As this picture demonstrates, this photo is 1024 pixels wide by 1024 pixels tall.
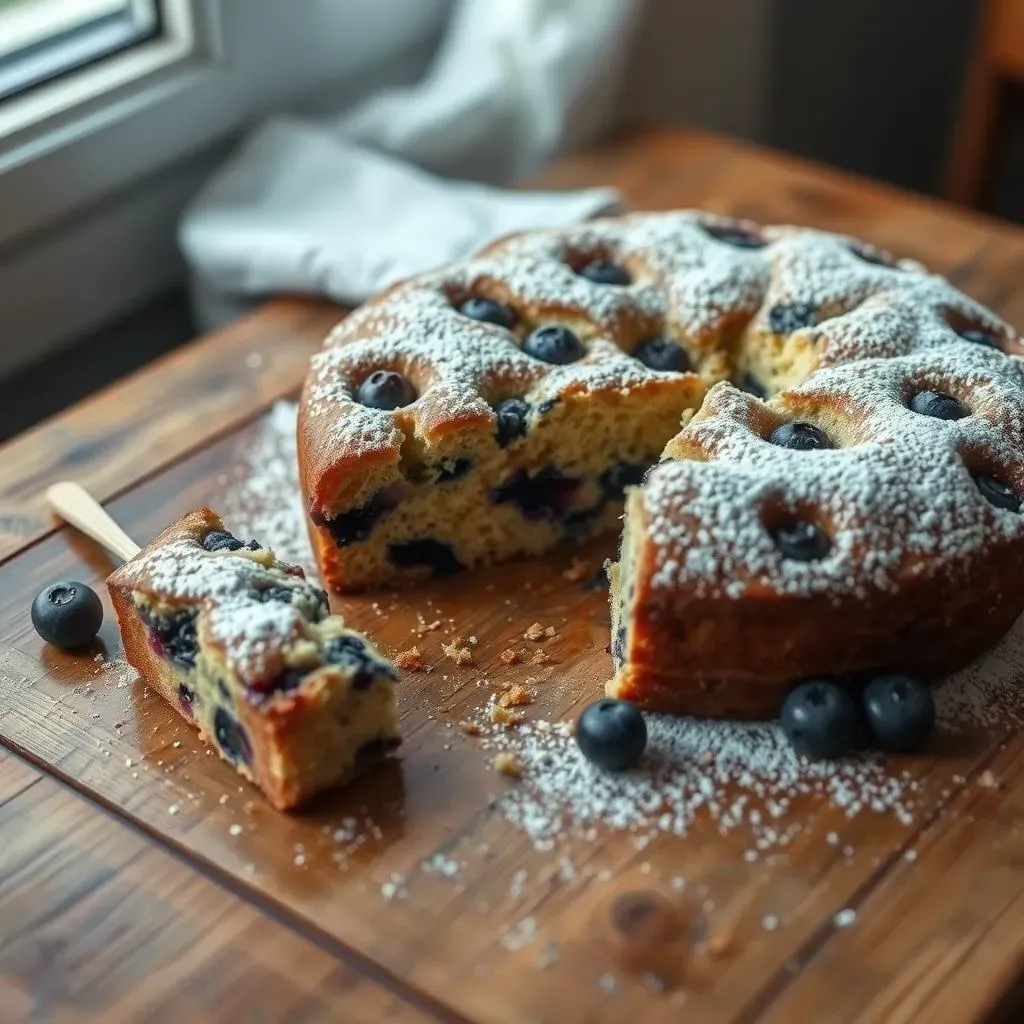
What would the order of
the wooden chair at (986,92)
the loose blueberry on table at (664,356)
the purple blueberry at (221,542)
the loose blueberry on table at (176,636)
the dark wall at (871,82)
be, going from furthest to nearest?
the dark wall at (871,82)
the wooden chair at (986,92)
the loose blueberry on table at (664,356)
the purple blueberry at (221,542)
the loose blueberry on table at (176,636)

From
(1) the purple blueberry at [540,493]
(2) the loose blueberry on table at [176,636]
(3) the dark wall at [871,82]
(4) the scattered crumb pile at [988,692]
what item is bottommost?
(3) the dark wall at [871,82]

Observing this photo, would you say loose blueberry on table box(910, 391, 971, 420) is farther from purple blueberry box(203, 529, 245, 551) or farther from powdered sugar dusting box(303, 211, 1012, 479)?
purple blueberry box(203, 529, 245, 551)

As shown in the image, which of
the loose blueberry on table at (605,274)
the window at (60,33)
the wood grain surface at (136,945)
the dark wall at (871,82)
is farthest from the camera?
the dark wall at (871,82)

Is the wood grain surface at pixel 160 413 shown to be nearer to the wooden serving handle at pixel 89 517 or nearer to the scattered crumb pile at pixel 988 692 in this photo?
the wooden serving handle at pixel 89 517

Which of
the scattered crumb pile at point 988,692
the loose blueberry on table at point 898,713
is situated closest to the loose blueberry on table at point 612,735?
the loose blueberry on table at point 898,713

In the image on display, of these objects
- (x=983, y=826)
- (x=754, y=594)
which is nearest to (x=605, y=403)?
(x=754, y=594)

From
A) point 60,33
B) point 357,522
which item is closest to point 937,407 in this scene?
point 357,522
